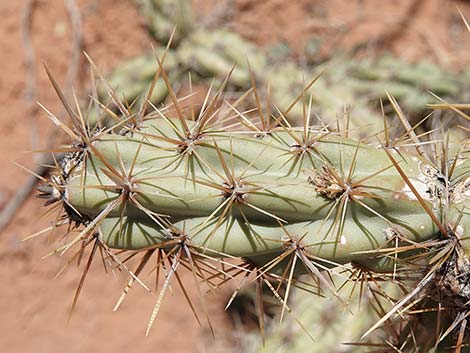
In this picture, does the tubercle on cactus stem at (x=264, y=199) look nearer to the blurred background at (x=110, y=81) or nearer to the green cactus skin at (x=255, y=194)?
the green cactus skin at (x=255, y=194)

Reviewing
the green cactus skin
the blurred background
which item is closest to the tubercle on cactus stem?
the green cactus skin

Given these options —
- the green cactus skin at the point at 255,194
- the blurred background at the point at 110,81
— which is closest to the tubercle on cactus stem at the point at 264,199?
the green cactus skin at the point at 255,194

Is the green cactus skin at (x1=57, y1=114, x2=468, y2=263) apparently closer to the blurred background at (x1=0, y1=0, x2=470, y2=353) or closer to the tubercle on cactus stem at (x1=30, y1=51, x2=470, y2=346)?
the tubercle on cactus stem at (x1=30, y1=51, x2=470, y2=346)

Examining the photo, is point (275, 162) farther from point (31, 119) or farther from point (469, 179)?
point (31, 119)

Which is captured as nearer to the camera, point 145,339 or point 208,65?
point 208,65

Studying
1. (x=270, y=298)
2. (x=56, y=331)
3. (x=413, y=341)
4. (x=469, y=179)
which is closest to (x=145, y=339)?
(x=56, y=331)

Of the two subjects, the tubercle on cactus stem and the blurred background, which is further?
the blurred background

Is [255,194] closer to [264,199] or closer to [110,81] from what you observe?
[264,199]

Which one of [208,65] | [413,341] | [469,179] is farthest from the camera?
[208,65]
